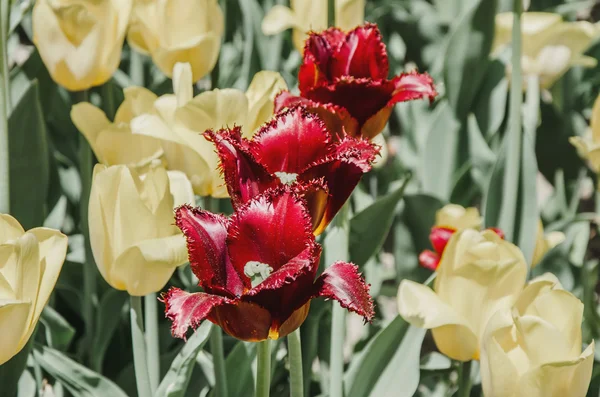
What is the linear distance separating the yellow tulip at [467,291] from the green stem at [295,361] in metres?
0.12

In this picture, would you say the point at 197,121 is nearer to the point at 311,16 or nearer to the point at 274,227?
the point at 274,227

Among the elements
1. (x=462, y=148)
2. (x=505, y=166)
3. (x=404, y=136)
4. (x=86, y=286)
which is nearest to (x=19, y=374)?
(x=86, y=286)

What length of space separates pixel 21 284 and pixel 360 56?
0.34 m

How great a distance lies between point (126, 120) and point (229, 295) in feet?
1.38

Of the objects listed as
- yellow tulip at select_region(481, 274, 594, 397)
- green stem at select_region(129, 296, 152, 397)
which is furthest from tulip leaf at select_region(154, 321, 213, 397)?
yellow tulip at select_region(481, 274, 594, 397)

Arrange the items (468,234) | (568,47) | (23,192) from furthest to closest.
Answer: (568,47)
(23,192)
(468,234)

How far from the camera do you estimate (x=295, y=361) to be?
70 centimetres

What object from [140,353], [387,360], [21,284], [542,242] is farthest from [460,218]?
[21,284]

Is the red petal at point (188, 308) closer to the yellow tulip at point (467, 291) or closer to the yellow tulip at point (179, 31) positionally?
the yellow tulip at point (467, 291)

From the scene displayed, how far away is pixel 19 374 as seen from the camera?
35.3 inches

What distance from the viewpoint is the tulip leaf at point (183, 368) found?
2.49 feet

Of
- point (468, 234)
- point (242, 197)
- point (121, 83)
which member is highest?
point (242, 197)

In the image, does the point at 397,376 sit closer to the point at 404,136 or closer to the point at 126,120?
the point at 126,120

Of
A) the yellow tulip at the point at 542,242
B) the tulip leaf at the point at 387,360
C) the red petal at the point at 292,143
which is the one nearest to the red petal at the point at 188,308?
the red petal at the point at 292,143
